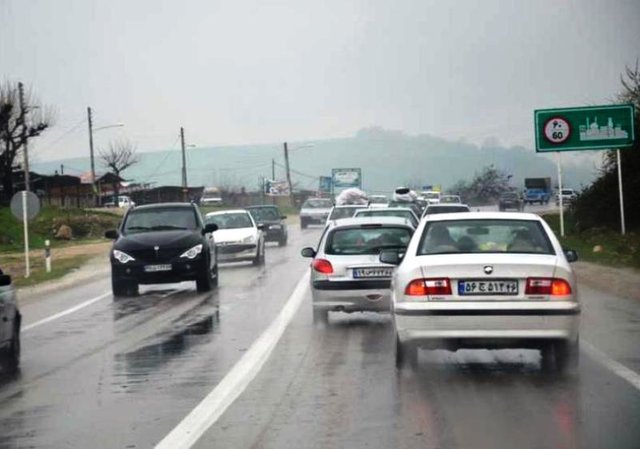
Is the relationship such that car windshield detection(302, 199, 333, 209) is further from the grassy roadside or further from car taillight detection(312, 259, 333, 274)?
car taillight detection(312, 259, 333, 274)

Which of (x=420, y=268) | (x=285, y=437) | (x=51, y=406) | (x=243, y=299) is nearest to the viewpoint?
(x=285, y=437)

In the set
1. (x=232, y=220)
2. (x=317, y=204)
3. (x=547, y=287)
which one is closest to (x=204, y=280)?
(x=232, y=220)

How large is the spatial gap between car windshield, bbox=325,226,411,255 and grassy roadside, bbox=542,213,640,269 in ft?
37.4

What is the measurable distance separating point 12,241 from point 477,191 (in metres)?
64.9

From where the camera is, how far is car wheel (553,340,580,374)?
1020 cm

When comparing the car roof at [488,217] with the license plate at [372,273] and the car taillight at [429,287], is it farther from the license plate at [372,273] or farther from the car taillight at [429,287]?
the license plate at [372,273]

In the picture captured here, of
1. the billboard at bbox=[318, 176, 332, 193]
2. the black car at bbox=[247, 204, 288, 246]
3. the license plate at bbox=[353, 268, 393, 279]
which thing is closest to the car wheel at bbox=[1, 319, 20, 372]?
the license plate at bbox=[353, 268, 393, 279]

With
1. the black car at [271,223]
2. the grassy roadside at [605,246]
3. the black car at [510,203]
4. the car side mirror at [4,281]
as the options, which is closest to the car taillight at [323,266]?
the car side mirror at [4,281]

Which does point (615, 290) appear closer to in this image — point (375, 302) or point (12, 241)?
point (375, 302)

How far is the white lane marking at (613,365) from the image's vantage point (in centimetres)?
1011

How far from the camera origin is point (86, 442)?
7832mm

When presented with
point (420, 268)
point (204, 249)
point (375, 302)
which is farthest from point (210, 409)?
point (204, 249)

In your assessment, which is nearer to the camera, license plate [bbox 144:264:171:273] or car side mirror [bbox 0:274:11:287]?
car side mirror [bbox 0:274:11:287]

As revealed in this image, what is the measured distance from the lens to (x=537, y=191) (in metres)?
100
